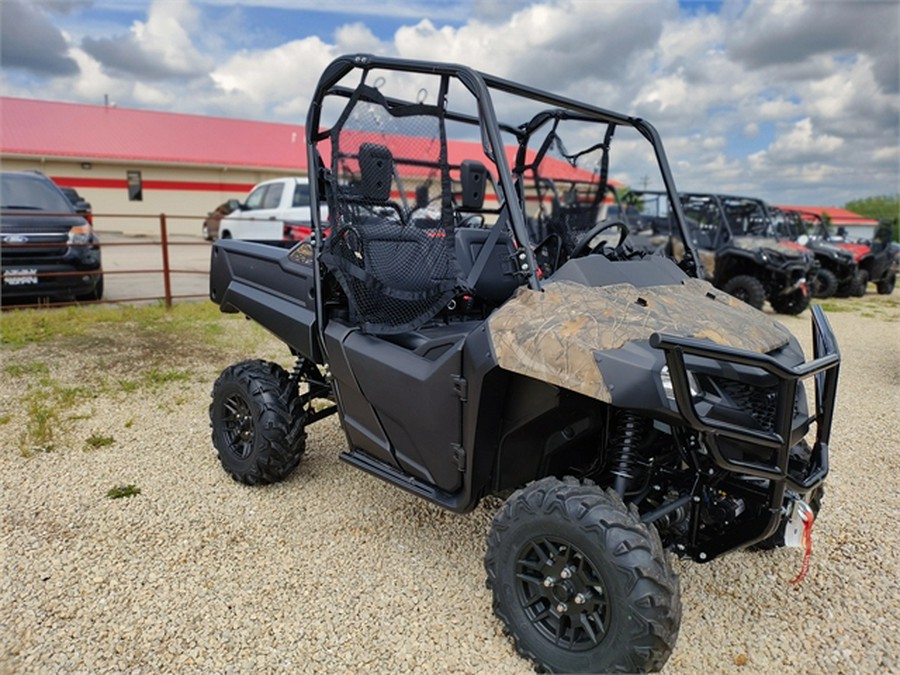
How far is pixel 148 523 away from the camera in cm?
322

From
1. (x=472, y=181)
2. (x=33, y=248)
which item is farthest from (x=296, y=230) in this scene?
(x=472, y=181)

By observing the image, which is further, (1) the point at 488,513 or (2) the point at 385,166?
(1) the point at 488,513

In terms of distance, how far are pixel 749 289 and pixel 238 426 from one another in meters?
8.40

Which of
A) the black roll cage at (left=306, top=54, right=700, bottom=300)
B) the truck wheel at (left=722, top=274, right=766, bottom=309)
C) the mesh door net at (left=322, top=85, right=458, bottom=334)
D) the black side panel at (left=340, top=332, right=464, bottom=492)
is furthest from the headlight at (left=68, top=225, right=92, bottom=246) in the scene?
the truck wheel at (left=722, top=274, right=766, bottom=309)

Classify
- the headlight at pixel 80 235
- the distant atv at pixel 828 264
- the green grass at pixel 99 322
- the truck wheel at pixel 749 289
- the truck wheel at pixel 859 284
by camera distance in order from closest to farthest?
the green grass at pixel 99 322
the headlight at pixel 80 235
the truck wheel at pixel 749 289
the distant atv at pixel 828 264
the truck wheel at pixel 859 284

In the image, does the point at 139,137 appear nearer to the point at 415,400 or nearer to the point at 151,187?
the point at 151,187

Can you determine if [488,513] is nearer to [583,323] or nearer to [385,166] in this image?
[583,323]

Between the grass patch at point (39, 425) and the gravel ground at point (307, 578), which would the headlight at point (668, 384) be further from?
the grass patch at point (39, 425)

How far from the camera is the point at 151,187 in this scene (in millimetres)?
25266

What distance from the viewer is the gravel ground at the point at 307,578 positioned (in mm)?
2352

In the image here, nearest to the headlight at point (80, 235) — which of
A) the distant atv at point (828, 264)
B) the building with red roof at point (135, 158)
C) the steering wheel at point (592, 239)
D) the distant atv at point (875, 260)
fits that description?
the steering wheel at point (592, 239)

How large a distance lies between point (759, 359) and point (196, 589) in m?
2.25

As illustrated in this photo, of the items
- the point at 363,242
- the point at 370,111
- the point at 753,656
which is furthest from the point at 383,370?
the point at 753,656

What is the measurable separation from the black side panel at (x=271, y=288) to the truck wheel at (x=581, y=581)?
150 cm
